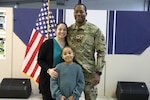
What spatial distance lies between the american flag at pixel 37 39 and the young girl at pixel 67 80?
6.26 feet

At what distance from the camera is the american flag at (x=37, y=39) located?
13.6 ft

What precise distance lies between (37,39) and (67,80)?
2.07 m

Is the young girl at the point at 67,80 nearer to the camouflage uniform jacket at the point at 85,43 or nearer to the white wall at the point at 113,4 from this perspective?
→ the camouflage uniform jacket at the point at 85,43

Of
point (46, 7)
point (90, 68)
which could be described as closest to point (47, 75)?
point (90, 68)

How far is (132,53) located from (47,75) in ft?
7.41

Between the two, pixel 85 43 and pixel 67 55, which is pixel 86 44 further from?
pixel 67 55

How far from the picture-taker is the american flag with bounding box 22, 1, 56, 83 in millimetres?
4156

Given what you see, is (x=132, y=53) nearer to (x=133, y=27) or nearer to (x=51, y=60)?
(x=133, y=27)

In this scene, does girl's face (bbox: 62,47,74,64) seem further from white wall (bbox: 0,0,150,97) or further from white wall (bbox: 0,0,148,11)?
white wall (bbox: 0,0,148,11)

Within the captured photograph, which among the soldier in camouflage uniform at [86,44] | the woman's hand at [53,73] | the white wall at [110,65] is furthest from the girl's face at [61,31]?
the white wall at [110,65]

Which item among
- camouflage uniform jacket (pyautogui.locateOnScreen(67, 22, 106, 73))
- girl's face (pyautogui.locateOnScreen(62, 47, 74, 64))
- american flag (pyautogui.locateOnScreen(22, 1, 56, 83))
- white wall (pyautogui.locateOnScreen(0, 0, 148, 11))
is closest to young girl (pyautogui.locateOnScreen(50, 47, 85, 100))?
girl's face (pyautogui.locateOnScreen(62, 47, 74, 64))

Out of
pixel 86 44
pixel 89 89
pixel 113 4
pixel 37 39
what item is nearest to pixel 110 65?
pixel 37 39

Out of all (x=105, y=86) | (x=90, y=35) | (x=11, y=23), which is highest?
(x=11, y=23)

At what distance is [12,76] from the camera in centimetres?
441
